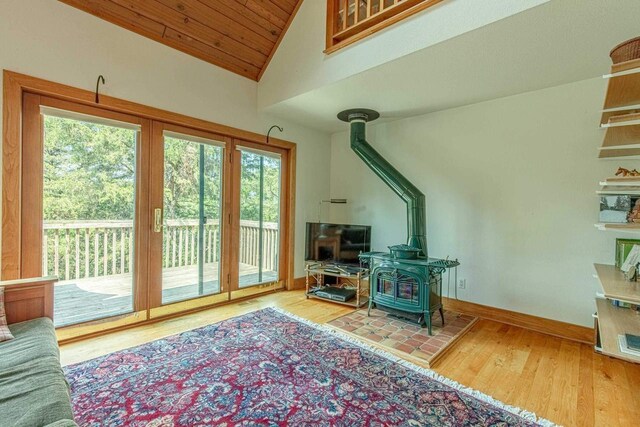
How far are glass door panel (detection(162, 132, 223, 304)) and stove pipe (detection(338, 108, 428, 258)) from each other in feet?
5.34

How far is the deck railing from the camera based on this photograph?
8.06 ft

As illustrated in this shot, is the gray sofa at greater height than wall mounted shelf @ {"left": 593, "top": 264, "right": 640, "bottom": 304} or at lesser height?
lesser

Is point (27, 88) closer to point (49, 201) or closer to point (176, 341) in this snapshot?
point (49, 201)

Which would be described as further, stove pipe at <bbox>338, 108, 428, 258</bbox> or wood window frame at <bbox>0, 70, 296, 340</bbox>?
stove pipe at <bbox>338, 108, 428, 258</bbox>

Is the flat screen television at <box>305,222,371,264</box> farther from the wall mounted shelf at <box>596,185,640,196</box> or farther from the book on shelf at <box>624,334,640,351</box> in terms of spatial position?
the book on shelf at <box>624,334,640,351</box>

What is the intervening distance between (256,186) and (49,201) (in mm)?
2001

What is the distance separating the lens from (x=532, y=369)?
7.08 feet

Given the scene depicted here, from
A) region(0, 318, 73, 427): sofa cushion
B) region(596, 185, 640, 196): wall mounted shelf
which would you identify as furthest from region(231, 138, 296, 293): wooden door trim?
region(596, 185, 640, 196): wall mounted shelf

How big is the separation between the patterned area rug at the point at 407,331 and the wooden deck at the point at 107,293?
1.63 metres

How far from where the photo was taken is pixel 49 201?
2402 mm

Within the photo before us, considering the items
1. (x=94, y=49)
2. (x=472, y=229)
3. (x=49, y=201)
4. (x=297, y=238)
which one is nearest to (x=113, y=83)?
(x=94, y=49)

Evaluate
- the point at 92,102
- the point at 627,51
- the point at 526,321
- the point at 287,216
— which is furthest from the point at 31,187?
the point at 526,321

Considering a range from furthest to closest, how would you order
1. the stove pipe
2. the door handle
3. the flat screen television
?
the flat screen television
the stove pipe
the door handle

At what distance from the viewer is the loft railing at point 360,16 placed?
7.41ft
